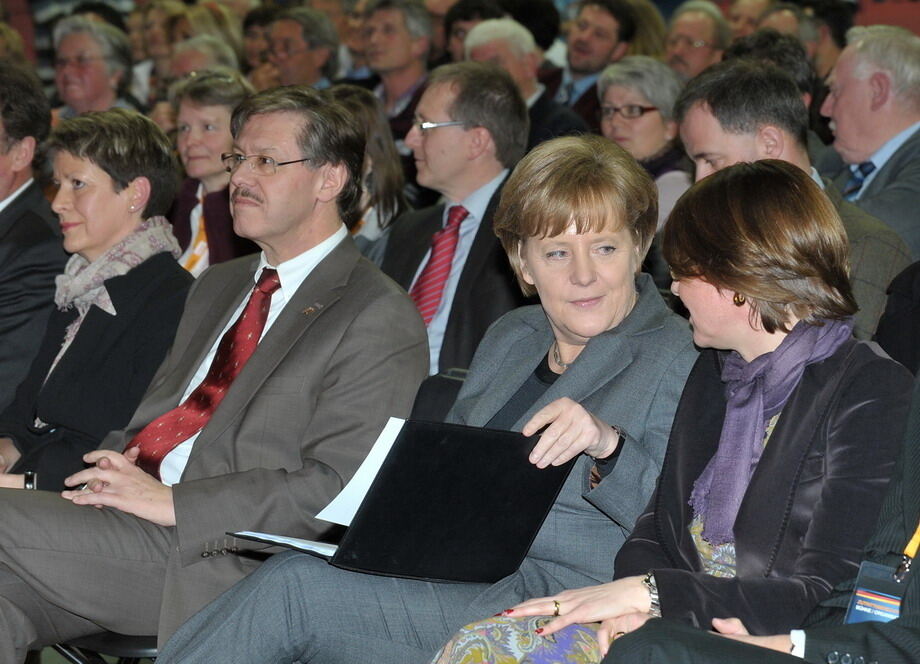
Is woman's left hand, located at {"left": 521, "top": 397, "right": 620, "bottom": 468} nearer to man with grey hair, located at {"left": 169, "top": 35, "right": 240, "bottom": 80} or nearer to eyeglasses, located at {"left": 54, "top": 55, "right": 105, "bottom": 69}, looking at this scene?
man with grey hair, located at {"left": 169, "top": 35, "right": 240, "bottom": 80}

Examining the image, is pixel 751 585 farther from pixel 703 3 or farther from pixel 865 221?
pixel 703 3

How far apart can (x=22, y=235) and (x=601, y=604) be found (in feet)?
8.71

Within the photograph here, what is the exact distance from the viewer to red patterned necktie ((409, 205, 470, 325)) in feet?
13.7

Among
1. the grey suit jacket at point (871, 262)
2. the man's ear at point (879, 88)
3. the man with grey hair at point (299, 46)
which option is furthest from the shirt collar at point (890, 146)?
the man with grey hair at point (299, 46)

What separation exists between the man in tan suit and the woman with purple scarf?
83cm

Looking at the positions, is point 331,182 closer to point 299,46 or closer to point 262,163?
point 262,163

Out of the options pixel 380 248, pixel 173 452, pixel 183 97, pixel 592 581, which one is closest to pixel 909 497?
pixel 592 581

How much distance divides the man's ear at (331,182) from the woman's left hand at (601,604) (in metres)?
1.51

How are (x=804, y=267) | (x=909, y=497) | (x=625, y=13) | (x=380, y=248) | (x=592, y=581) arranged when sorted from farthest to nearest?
(x=625, y=13) → (x=380, y=248) → (x=592, y=581) → (x=804, y=267) → (x=909, y=497)

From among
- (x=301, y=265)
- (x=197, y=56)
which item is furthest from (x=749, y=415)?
(x=197, y=56)

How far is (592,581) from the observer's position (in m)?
2.58

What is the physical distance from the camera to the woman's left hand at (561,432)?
229 centimetres

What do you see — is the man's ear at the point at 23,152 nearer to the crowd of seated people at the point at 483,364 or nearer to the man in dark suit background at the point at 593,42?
the crowd of seated people at the point at 483,364

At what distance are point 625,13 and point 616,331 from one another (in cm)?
493
